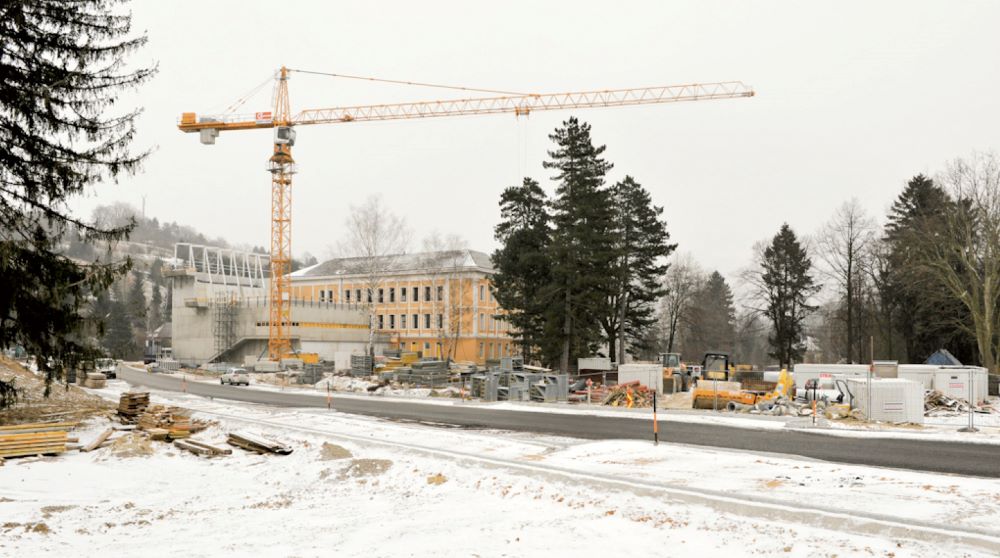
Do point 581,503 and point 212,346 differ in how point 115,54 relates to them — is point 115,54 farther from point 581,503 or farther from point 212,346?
point 212,346

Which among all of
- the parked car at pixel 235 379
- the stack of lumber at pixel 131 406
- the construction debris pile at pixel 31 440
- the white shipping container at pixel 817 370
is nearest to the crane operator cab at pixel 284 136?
A: the parked car at pixel 235 379

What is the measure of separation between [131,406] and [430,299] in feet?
196

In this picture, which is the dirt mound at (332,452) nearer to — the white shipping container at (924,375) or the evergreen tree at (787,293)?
the white shipping container at (924,375)

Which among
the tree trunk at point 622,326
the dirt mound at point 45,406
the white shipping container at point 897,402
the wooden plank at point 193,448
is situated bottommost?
the wooden plank at point 193,448

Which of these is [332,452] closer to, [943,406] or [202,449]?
[202,449]

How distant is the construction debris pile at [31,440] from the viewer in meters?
16.2

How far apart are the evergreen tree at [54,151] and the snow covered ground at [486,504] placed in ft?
11.7

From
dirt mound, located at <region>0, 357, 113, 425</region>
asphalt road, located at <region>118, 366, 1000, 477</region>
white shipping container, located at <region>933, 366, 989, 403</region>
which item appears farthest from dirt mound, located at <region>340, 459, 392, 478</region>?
white shipping container, located at <region>933, 366, 989, 403</region>

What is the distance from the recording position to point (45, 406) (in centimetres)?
2302

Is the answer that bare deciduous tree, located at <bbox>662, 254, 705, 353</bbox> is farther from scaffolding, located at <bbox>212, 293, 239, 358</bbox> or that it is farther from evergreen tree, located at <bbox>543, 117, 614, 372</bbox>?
scaffolding, located at <bbox>212, 293, 239, 358</bbox>

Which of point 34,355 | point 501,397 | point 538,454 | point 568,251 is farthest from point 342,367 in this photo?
point 538,454

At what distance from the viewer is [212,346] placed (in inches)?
3123

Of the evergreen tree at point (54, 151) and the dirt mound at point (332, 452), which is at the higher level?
the evergreen tree at point (54, 151)

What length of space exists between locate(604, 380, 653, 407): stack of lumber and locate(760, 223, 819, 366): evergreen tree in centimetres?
3537
